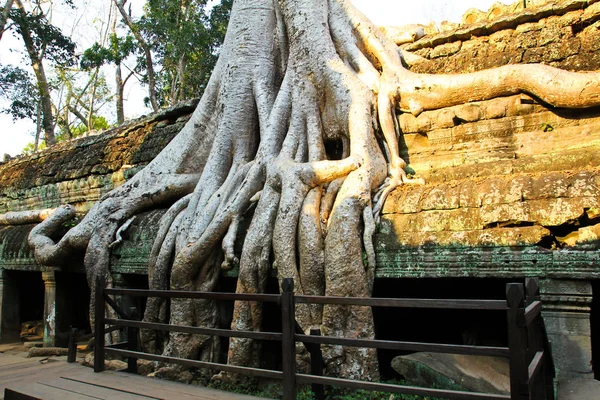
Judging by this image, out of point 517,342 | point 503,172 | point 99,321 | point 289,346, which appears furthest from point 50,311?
A: point 517,342

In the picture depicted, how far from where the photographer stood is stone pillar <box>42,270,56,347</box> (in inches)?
246

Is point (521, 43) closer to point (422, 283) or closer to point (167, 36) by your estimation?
point (422, 283)

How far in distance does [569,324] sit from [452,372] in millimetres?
757

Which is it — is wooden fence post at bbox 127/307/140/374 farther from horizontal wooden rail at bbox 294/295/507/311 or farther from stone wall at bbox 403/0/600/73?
stone wall at bbox 403/0/600/73

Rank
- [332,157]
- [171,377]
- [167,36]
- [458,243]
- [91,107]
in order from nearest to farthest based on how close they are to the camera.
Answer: [458,243], [171,377], [332,157], [167,36], [91,107]

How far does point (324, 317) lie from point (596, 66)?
293 cm

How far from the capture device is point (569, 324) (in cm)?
311

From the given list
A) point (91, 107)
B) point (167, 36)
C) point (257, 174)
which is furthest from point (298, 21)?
point (91, 107)

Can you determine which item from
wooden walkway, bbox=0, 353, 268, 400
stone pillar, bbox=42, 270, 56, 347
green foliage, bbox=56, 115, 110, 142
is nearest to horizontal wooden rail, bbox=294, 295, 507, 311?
wooden walkway, bbox=0, 353, 268, 400

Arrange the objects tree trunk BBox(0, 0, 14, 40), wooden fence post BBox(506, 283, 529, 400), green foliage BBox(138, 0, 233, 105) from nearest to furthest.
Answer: wooden fence post BBox(506, 283, 529, 400), tree trunk BBox(0, 0, 14, 40), green foliage BBox(138, 0, 233, 105)

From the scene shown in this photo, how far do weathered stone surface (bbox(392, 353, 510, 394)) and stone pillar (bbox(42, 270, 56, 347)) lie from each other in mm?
4679

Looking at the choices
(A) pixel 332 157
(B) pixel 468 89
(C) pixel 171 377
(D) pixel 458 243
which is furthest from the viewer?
(A) pixel 332 157

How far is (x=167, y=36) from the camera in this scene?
14898mm

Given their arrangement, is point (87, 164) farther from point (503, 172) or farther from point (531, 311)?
point (531, 311)
